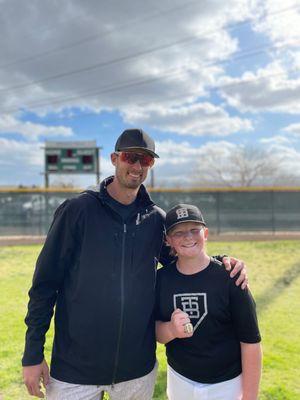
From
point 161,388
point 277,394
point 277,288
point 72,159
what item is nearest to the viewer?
point 277,394

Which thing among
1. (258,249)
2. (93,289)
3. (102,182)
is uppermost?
(102,182)

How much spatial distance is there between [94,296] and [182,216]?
2.15 ft

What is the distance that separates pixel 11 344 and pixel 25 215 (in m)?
14.9

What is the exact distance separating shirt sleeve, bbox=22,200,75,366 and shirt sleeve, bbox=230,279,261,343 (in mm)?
931

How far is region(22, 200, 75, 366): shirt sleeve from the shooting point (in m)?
2.30

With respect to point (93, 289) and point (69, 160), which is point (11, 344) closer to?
point (93, 289)

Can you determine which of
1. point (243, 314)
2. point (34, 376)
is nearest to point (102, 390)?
point (34, 376)

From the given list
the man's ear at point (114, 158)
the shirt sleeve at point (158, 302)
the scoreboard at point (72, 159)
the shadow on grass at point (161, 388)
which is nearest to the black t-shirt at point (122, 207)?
the man's ear at point (114, 158)

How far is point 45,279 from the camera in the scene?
7.57ft

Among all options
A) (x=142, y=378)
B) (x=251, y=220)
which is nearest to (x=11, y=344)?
(x=142, y=378)

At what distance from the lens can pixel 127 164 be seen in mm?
2439

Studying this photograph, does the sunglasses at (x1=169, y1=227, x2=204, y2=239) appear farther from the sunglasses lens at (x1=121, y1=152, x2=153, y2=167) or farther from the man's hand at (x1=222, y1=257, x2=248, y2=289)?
the sunglasses lens at (x1=121, y1=152, x2=153, y2=167)

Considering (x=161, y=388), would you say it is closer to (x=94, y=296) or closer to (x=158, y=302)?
(x=158, y=302)

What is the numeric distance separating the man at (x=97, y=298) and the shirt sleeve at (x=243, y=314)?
0.16 m
